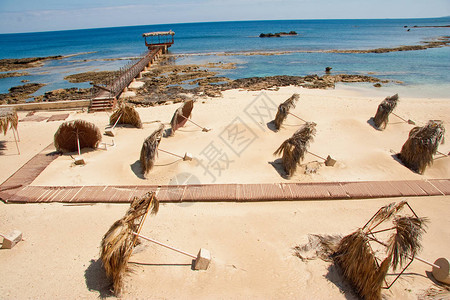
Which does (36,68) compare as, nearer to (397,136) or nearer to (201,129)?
(201,129)

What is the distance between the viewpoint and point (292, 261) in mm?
4750

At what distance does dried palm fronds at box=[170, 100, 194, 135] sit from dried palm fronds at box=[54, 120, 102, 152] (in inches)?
102

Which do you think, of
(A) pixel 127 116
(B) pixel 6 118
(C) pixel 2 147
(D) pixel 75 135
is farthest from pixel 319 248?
(C) pixel 2 147

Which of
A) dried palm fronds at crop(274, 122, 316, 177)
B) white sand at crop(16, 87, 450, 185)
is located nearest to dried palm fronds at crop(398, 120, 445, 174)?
white sand at crop(16, 87, 450, 185)

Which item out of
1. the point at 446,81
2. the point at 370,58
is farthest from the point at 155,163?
the point at 370,58

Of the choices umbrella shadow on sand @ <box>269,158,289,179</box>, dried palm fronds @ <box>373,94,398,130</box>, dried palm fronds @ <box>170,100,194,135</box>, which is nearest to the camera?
umbrella shadow on sand @ <box>269,158,289,179</box>

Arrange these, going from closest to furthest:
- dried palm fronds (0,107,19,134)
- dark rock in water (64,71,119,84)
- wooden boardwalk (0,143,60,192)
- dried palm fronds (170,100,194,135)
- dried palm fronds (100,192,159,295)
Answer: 1. dried palm fronds (100,192,159,295)
2. wooden boardwalk (0,143,60,192)
3. dried palm fronds (0,107,19,134)
4. dried palm fronds (170,100,194,135)
5. dark rock in water (64,71,119,84)

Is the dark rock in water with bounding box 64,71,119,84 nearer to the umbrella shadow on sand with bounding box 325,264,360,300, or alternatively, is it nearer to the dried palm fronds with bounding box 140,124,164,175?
the dried palm fronds with bounding box 140,124,164,175

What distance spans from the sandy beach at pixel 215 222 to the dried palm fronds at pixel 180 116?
0.33m

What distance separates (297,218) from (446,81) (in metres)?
22.5

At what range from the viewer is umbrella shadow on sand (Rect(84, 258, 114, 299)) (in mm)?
4191

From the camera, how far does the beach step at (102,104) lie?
46.3ft

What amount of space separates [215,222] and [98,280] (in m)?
2.34

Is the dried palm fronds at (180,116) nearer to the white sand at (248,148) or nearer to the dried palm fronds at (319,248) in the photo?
the white sand at (248,148)
